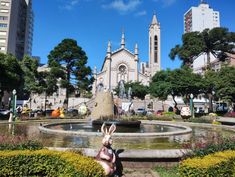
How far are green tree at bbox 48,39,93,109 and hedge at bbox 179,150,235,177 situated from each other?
124 feet

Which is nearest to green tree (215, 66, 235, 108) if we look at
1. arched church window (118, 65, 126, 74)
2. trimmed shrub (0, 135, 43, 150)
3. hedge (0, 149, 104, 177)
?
trimmed shrub (0, 135, 43, 150)

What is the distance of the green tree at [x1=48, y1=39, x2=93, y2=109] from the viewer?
141 ft

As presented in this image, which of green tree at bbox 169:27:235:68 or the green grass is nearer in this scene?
the green grass

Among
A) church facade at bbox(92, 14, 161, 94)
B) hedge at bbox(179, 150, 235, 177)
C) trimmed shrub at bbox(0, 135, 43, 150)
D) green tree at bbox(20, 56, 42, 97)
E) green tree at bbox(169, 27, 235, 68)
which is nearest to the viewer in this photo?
hedge at bbox(179, 150, 235, 177)

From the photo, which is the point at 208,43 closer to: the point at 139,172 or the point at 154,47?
the point at 139,172

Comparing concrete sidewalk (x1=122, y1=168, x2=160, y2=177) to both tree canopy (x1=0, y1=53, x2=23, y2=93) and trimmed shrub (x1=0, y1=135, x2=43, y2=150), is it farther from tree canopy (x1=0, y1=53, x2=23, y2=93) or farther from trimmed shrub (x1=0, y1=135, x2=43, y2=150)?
tree canopy (x1=0, y1=53, x2=23, y2=93)

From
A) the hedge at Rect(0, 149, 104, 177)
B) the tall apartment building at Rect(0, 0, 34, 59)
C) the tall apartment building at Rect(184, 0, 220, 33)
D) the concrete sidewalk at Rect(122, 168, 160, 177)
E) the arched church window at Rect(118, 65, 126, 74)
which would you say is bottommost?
the concrete sidewalk at Rect(122, 168, 160, 177)

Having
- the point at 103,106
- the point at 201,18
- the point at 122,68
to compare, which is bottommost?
the point at 103,106

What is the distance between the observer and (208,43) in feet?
151

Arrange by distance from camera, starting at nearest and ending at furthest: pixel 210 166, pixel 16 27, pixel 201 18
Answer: pixel 210 166, pixel 16 27, pixel 201 18

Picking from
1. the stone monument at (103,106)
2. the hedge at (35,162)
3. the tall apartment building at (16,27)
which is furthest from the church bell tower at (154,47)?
the hedge at (35,162)

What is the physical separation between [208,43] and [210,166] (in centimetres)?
4437

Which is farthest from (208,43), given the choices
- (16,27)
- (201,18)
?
(201,18)

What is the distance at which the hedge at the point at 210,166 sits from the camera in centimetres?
526
